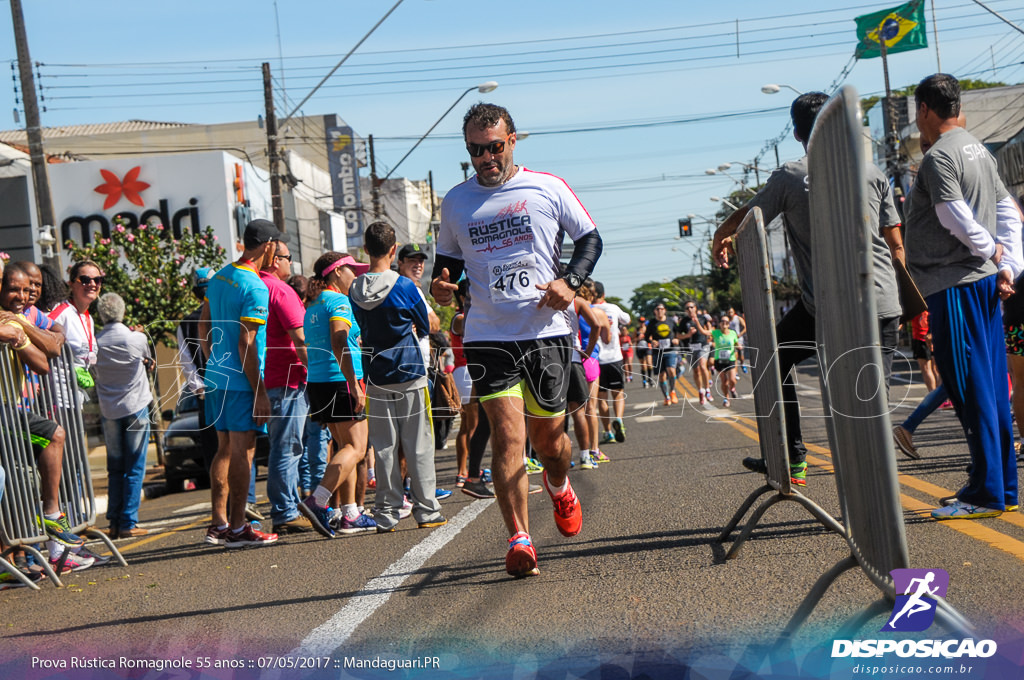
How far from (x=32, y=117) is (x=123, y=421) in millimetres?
13343

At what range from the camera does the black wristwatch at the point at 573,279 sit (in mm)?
5414

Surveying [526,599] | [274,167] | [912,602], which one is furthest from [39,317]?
[274,167]

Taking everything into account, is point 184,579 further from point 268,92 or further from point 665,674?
point 268,92

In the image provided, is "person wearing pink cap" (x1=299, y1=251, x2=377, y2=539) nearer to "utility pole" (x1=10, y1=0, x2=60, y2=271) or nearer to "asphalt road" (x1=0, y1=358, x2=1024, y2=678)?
Result: "asphalt road" (x1=0, y1=358, x2=1024, y2=678)

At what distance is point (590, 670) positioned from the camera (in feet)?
11.7

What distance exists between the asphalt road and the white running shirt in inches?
47.5

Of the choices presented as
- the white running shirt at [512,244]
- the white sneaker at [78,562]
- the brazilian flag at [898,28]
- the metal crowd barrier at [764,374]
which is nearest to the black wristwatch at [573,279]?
the white running shirt at [512,244]

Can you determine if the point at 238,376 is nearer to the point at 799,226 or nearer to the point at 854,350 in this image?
the point at 799,226

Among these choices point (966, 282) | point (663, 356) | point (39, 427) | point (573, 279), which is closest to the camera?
point (573, 279)

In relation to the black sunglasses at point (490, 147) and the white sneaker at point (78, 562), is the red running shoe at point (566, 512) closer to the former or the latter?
the black sunglasses at point (490, 147)

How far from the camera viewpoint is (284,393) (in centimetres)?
823

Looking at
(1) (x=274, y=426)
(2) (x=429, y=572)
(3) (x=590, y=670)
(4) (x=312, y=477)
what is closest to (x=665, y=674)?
(3) (x=590, y=670)

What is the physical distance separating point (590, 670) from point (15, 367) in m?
4.62

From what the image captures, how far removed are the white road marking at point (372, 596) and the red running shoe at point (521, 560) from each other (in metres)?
A: 0.58
